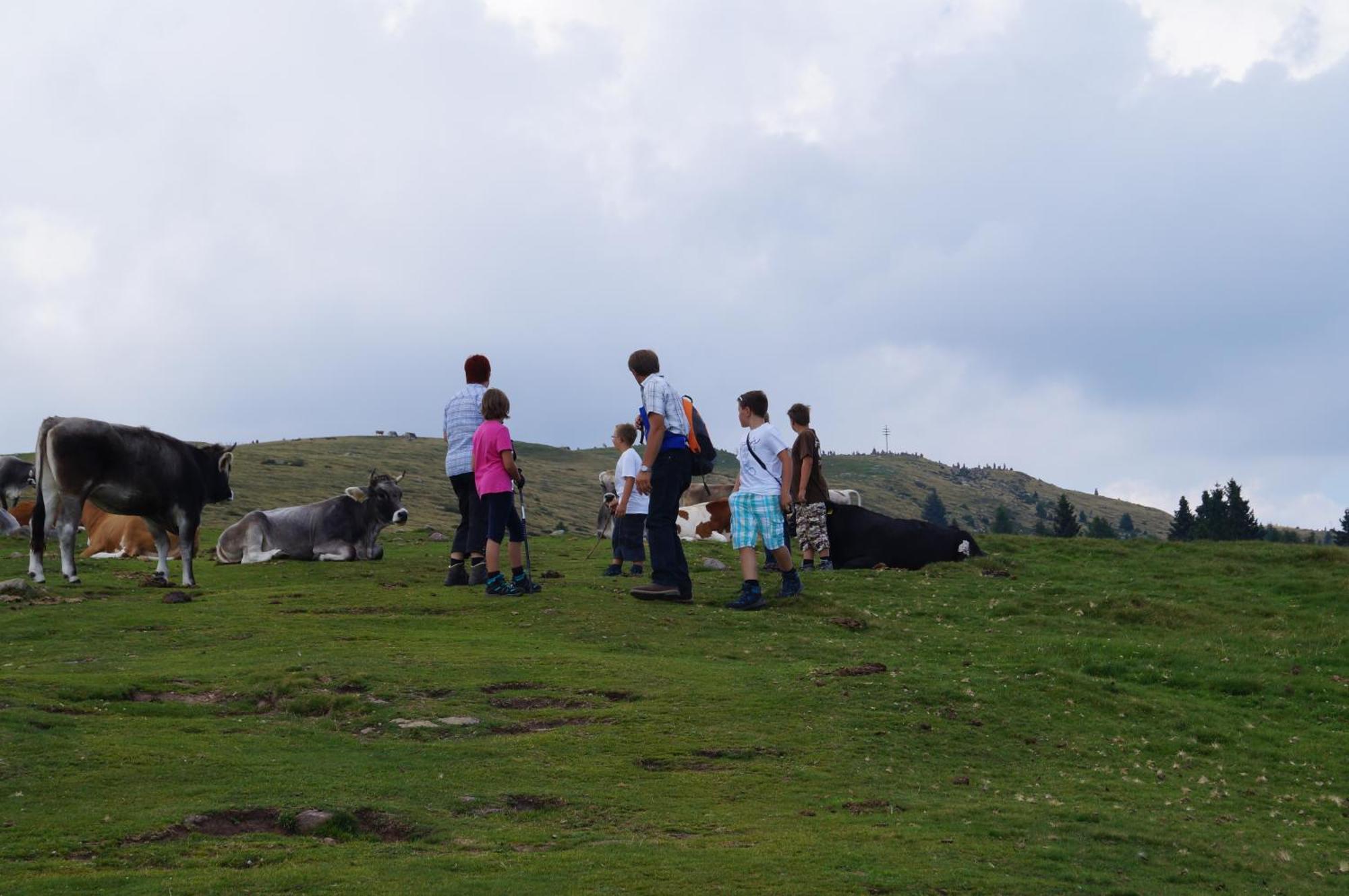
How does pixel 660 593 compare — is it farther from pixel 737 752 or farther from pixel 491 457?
pixel 737 752

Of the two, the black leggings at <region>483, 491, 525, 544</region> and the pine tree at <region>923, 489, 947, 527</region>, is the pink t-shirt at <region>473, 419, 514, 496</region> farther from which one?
the pine tree at <region>923, 489, 947, 527</region>

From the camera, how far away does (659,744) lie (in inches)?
390

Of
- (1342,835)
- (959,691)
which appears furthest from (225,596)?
(1342,835)

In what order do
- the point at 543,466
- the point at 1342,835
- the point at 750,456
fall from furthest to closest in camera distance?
the point at 543,466
the point at 750,456
the point at 1342,835

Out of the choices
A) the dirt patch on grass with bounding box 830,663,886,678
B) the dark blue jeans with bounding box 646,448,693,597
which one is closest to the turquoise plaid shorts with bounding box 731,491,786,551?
the dark blue jeans with bounding box 646,448,693,597

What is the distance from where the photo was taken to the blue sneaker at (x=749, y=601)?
54.2 ft

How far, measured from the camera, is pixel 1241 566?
23.6 m

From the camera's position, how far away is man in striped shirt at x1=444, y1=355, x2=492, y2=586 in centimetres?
1839

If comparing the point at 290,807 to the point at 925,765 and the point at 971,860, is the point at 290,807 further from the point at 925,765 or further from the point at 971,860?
the point at 925,765

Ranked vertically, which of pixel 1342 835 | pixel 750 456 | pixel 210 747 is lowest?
pixel 1342 835

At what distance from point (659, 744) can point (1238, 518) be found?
84.9 meters

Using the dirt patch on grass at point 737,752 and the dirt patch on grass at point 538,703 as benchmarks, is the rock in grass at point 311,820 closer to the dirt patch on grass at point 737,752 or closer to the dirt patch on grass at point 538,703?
the dirt patch on grass at point 737,752

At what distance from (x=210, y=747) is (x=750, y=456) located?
905 centimetres

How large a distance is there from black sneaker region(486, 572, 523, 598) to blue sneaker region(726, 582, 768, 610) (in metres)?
2.76
